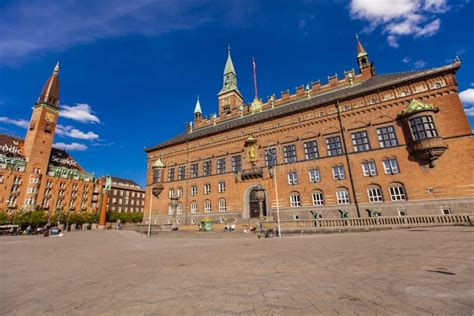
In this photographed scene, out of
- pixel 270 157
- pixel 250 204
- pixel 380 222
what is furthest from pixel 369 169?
pixel 250 204

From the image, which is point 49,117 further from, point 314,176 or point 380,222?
point 380,222

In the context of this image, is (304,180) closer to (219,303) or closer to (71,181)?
(219,303)

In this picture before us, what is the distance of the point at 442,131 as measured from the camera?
86.7 feet

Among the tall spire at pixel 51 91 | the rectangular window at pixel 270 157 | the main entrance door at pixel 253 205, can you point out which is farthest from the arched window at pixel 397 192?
the tall spire at pixel 51 91

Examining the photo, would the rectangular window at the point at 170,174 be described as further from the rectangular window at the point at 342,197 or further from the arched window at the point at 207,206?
the rectangular window at the point at 342,197

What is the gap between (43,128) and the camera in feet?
215

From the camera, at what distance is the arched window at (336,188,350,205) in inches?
1193

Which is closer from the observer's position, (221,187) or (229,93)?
(221,187)

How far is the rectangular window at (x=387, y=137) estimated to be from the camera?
2933 cm

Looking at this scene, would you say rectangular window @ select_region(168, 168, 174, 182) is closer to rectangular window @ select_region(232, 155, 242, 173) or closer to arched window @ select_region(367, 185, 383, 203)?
rectangular window @ select_region(232, 155, 242, 173)

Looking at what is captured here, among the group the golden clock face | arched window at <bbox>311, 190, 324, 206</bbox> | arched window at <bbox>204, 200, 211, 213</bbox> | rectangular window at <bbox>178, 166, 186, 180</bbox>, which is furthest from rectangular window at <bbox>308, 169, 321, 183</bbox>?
the golden clock face

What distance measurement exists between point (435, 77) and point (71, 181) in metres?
90.8

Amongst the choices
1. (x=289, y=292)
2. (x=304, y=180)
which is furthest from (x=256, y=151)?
(x=289, y=292)

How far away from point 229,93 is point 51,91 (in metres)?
57.0
